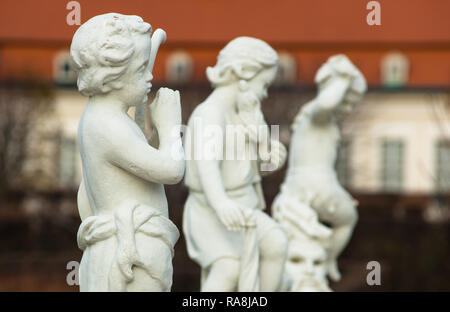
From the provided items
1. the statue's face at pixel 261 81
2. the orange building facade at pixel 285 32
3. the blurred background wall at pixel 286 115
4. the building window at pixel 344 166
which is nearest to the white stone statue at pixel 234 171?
the statue's face at pixel 261 81

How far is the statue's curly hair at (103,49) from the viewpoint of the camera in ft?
21.0

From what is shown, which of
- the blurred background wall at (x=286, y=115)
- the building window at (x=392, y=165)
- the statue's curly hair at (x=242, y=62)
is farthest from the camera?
the building window at (x=392, y=165)

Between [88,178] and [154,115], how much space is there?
0.50 m

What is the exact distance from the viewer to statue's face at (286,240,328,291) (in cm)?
1110

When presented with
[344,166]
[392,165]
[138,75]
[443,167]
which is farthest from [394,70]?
[138,75]

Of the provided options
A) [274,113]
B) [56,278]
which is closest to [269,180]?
[274,113]

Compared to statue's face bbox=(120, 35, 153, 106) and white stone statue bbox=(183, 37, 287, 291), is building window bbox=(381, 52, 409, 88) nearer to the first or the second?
white stone statue bbox=(183, 37, 287, 291)

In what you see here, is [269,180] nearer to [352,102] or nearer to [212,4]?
[212,4]

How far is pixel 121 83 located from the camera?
655cm

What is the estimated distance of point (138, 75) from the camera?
6586mm

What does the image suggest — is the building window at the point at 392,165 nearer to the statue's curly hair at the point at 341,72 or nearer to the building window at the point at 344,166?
the building window at the point at 344,166

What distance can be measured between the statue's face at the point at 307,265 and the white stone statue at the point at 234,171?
6.78 feet

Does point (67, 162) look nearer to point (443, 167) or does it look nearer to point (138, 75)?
point (443, 167)

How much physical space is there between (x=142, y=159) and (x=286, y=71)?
32.6 meters
